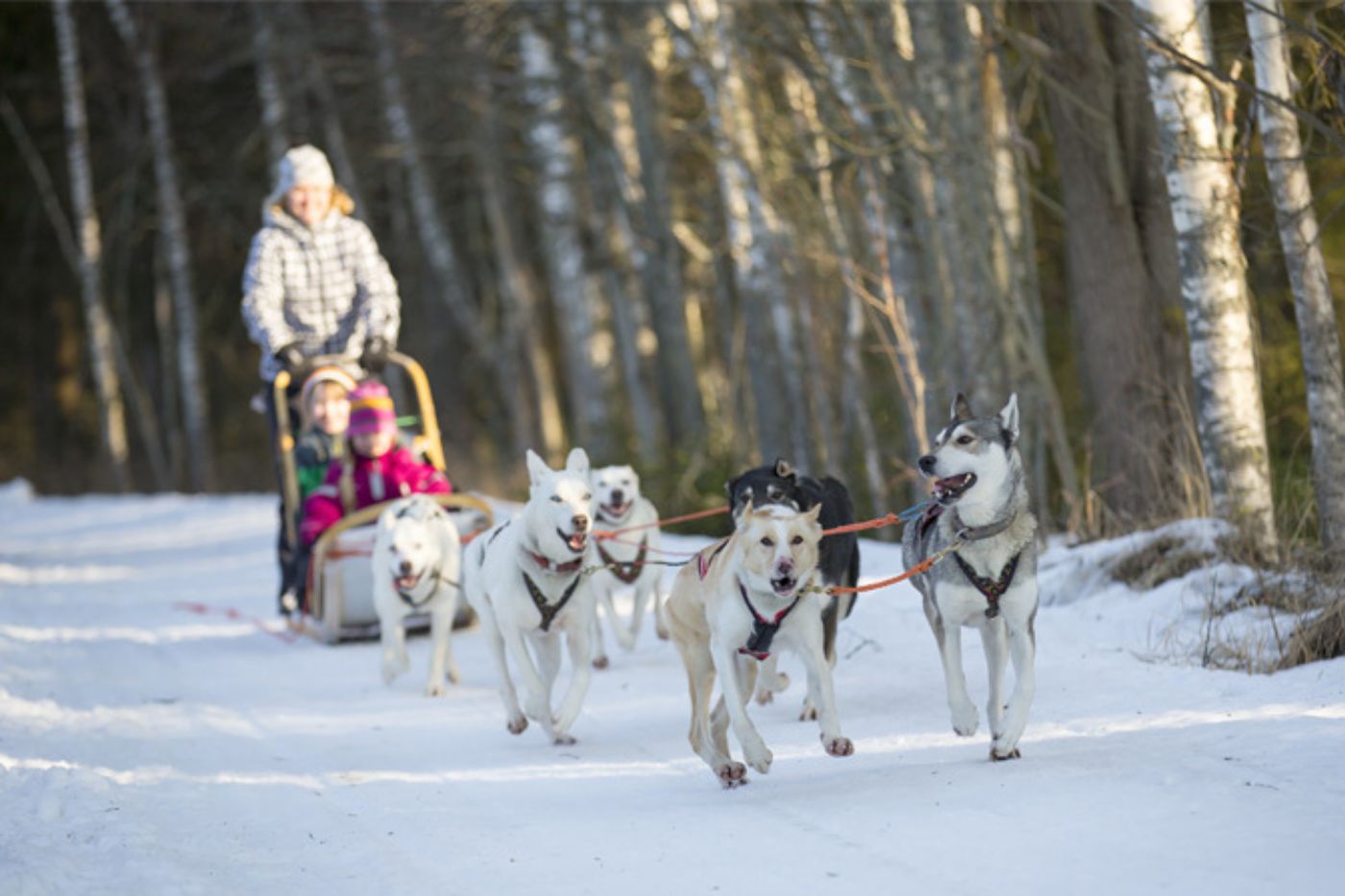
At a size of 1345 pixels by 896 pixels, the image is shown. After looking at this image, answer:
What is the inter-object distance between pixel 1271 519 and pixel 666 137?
11272mm

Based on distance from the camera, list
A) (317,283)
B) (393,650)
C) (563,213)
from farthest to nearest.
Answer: (563,213) < (317,283) < (393,650)

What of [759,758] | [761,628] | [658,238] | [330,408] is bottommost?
[759,758]

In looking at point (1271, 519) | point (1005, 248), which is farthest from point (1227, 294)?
point (1005, 248)

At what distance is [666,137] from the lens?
59.6ft

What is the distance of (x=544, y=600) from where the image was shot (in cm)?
684

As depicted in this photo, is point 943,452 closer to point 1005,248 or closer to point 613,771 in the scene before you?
point 613,771

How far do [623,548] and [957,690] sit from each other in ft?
11.5

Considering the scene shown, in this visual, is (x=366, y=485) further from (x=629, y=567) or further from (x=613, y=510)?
(x=629, y=567)

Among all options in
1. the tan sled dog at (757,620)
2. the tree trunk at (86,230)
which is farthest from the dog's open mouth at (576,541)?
the tree trunk at (86,230)

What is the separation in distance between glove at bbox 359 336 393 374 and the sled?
2.2 inches

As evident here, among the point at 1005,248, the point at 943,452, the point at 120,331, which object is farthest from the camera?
the point at 120,331

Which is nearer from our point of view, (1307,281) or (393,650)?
(1307,281)

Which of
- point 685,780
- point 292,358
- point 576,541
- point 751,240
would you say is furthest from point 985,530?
point 751,240

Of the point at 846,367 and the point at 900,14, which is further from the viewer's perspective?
the point at 846,367
